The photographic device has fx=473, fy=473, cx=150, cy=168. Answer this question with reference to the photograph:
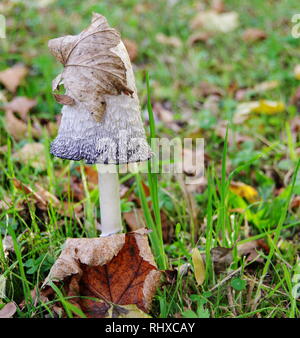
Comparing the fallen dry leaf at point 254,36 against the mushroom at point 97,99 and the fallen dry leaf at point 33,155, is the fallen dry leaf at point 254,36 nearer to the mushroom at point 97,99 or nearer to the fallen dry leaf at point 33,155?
the fallen dry leaf at point 33,155

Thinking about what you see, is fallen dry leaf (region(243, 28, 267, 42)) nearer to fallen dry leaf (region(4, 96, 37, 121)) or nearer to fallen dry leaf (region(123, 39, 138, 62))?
fallen dry leaf (region(123, 39, 138, 62))

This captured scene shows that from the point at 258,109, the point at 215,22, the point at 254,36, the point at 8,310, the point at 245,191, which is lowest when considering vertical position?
the point at 8,310

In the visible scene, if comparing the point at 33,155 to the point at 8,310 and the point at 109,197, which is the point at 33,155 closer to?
the point at 109,197

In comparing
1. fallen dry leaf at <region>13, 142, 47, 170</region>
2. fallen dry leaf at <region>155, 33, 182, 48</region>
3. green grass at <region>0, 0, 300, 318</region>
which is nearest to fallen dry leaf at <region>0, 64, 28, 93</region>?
green grass at <region>0, 0, 300, 318</region>

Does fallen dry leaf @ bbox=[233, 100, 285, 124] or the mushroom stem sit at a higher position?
fallen dry leaf @ bbox=[233, 100, 285, 124]

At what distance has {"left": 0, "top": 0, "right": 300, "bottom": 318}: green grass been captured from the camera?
171cm

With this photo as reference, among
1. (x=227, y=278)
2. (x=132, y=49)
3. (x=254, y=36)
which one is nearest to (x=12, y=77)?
(x=132, y=49)

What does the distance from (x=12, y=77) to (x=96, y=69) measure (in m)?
2.20

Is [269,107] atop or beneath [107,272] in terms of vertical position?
atop

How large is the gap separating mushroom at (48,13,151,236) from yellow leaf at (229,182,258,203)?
952 mm

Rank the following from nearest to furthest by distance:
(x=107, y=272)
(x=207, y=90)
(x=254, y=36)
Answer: (x=107, y=272)
(x=207, y=90)
(x=254, y=36)

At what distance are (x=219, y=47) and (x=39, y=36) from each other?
68.3 inches

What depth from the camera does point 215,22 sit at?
4.78 meters

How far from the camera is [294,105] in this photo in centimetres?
345
